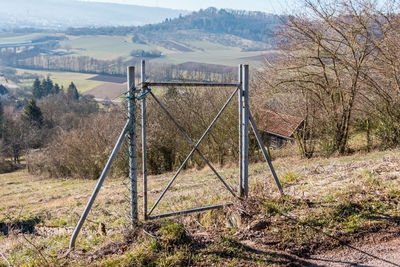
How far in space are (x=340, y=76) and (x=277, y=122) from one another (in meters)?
4.46

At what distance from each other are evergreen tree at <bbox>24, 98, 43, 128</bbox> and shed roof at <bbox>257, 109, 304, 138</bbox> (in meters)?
44.1

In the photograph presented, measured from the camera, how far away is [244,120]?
227 inches

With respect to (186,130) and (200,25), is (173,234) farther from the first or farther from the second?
(200,25)

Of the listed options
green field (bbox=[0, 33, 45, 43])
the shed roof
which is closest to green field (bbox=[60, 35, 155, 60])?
green field (bbox=[0, 33, 45, 43])

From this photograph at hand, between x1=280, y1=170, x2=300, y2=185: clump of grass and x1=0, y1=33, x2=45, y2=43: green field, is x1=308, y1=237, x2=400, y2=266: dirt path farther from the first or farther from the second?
x1=0, y1=33, x2=45, y2=43: green field

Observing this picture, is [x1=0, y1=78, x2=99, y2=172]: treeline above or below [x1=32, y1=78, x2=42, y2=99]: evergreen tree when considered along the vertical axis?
below

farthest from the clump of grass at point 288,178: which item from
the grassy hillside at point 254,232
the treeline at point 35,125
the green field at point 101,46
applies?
the green field at point 101,46

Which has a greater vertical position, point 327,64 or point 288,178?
point 327,64

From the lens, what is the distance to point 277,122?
739 inches

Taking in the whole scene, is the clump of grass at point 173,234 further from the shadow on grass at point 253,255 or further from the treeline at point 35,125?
the treeline at point 35,125

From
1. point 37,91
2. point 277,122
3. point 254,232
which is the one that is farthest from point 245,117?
point 37,91

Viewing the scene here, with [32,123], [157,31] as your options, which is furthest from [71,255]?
[157,31]

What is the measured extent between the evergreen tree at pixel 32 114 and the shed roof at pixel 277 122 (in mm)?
44110

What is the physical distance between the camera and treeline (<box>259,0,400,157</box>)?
13.9 meters
